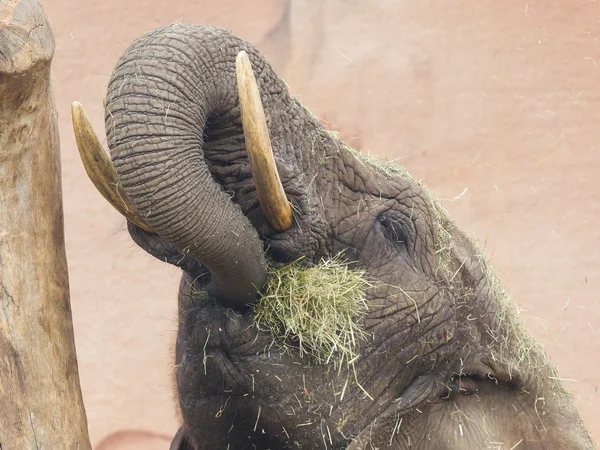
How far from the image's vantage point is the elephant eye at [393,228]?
3051mm

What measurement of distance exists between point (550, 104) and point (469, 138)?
676 millimetres

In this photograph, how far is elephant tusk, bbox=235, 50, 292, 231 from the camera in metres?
2.28

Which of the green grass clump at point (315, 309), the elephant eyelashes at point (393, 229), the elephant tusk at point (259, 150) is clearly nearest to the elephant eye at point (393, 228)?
the elephant eyelashes at point (393, 229)

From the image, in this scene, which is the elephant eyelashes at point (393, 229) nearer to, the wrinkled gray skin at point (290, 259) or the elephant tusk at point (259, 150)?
the wrinkled gray skin at point (290, 259)

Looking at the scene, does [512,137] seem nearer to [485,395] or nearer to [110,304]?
[110,304]

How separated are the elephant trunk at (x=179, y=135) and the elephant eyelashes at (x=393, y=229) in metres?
0.63

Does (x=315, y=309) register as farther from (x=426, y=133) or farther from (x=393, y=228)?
(x=426, y=133)

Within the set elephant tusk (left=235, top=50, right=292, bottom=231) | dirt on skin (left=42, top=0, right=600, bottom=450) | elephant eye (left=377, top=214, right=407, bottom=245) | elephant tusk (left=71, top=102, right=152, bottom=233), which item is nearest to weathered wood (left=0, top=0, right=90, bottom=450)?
elephant tusk (left=71, top=102, right=152, bottom=233)

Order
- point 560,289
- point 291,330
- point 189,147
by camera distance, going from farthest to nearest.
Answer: point 560,289
point 291,330
point 189,147

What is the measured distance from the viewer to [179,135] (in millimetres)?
2297

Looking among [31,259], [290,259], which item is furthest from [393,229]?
[31,259]

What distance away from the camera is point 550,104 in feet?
23.5

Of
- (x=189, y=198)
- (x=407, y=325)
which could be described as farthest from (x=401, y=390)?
(x=189, y=198)

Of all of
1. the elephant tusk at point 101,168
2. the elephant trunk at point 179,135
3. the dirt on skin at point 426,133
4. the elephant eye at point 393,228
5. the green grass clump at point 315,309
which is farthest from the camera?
the dirt on skin at point 426,133
